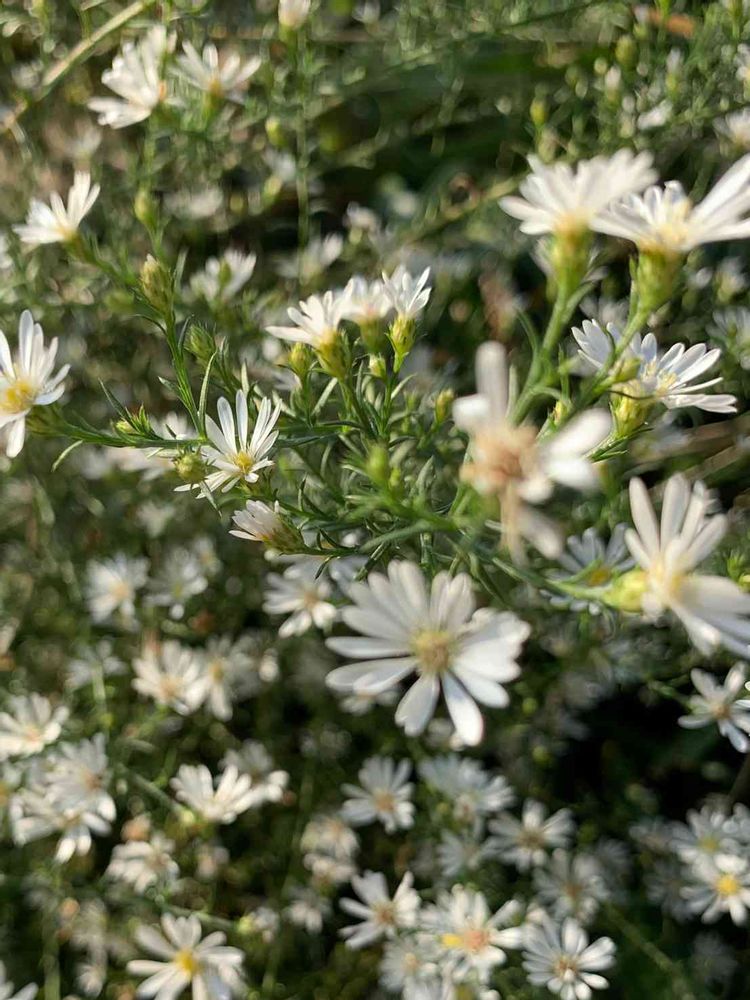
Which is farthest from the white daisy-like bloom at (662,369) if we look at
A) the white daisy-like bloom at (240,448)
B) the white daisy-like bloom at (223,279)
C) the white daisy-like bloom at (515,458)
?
the white daisy-like bloom at (223,279)

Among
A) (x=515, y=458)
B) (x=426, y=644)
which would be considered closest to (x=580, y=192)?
(x=515, y=458)

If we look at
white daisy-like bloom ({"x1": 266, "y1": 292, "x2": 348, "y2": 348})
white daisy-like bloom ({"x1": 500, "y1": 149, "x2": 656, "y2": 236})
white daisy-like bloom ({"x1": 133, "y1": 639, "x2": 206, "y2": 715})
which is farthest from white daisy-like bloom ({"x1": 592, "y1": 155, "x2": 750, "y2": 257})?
white daisy-like bloom ({"x1": 133, "y1": 639, "x2": 206, "y2": 715})

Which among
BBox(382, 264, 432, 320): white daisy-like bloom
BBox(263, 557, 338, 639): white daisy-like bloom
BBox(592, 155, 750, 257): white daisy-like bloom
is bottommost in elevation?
BBox(263, 557, 338, 639): white daisy-like bloom

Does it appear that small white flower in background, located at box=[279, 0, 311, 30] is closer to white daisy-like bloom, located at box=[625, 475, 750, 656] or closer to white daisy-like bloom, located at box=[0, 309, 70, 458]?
white daisy-like bloom, located at box=[0, 309, 70, 458]

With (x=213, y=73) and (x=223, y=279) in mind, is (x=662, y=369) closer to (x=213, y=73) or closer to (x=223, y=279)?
(x=223, y=279)

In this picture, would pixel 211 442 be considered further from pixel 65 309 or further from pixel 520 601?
pixel 65 309

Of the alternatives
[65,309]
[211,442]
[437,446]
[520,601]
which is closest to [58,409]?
[211,442]
